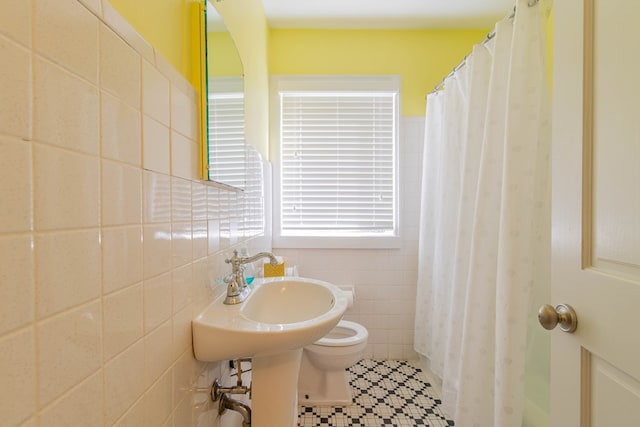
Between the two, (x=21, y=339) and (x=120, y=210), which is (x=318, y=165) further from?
(x=21, y=339)

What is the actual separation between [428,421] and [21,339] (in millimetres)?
1799

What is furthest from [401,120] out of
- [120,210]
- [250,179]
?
[120,210]

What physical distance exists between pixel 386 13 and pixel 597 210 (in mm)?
1924

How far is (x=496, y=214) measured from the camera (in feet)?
3.89

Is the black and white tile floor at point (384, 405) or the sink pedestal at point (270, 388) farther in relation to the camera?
the black and white tile floor at point (384, 405)

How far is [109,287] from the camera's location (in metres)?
0.48

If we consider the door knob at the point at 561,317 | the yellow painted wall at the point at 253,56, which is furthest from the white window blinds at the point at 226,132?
the door knob at the point at 561,317

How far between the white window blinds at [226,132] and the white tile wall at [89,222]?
0.16m

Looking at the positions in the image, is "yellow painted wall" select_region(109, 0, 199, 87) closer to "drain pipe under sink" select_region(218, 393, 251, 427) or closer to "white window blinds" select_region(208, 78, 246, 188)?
"white window blinds" select_region(208, 78, 246, 188)

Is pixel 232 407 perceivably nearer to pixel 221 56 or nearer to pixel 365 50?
pixel 221 56

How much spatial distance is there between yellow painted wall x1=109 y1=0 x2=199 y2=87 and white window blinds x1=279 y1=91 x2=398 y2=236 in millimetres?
1335

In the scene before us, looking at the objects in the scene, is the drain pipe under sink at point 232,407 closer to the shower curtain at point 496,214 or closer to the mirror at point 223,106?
the mirror at point 223,106

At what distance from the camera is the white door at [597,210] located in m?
0.52

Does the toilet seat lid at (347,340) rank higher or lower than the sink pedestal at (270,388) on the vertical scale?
lower
